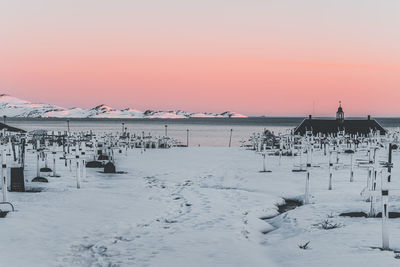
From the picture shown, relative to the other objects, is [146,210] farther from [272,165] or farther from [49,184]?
[272,165]

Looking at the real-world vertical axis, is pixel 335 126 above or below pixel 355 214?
above

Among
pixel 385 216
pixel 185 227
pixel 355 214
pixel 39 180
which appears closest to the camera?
pixel 385 216

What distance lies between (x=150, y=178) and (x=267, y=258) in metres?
13.0

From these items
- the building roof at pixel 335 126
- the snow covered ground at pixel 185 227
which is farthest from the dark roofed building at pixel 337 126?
the snow covered ground at pixel 185 227

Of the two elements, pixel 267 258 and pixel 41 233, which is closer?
pixel 267 258

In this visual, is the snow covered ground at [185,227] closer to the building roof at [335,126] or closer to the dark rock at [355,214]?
the dark rock at [355,214]

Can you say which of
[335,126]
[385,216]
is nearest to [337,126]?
[335,126]

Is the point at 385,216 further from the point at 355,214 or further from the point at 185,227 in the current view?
the point at 185,227

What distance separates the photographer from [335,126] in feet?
189

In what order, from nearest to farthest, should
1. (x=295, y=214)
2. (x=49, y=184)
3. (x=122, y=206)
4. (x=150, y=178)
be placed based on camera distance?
1. (x=295, y=214)
2. (x=122, y=206)
3. (x=49, y=184)
4. (x=150, y=178)

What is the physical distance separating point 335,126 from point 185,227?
1962 inches

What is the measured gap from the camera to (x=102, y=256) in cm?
846

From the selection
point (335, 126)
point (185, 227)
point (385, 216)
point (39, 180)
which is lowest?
point (185, 227)

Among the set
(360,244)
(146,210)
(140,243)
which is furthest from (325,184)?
(140,243)
